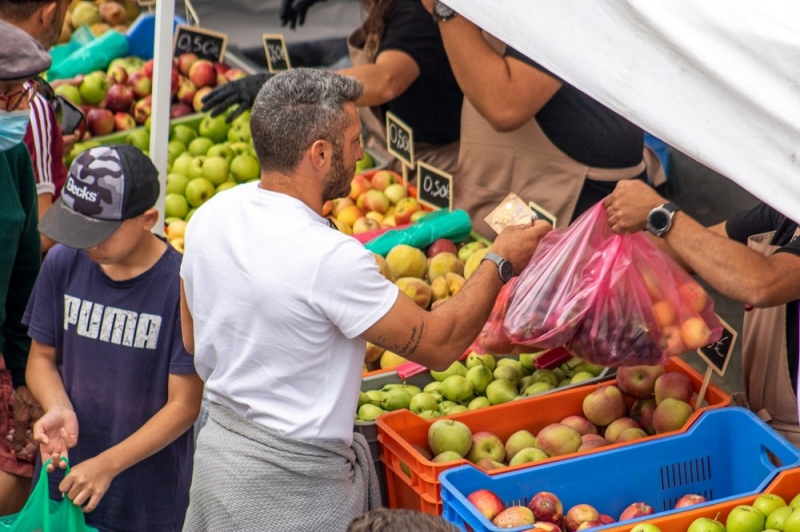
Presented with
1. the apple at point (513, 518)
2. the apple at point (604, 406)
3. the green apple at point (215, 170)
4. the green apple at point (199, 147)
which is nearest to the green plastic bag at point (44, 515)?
the apple at point (513, 518)

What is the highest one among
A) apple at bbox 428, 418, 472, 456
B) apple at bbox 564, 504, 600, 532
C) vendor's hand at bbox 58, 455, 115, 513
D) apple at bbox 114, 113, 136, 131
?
apple at bbox 564, 504, 600, 532

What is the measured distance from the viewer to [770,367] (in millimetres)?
2748

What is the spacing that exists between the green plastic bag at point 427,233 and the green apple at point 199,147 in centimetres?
129

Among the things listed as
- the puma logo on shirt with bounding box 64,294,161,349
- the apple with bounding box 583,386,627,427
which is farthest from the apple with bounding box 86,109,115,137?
the apple with bounding box 583,386,627,427

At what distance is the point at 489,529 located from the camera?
231 cm

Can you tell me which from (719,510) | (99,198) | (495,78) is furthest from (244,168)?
(719,510)

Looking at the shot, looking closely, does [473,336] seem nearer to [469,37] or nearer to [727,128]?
[727,128]

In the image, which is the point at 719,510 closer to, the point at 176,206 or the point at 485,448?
the point at 485,448

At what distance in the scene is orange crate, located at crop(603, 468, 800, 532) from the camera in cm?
233

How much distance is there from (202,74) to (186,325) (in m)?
2.95

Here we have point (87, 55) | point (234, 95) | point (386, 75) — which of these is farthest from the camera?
point (87, 55)

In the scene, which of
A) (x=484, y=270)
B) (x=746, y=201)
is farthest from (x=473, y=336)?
(x=746, y=201)

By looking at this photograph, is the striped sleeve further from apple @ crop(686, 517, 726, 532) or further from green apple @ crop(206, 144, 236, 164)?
apple @ crop(686, 517, 726, 532)

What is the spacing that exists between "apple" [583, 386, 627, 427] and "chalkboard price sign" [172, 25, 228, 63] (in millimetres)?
3141
